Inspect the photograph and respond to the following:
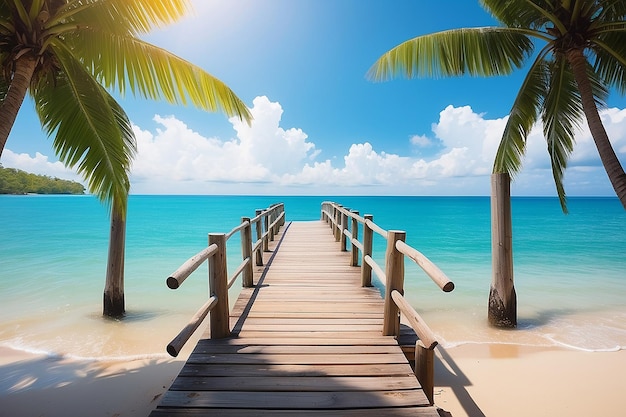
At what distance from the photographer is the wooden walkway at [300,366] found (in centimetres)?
225

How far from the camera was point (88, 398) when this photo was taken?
4.09 m

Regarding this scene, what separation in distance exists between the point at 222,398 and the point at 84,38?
217 inches

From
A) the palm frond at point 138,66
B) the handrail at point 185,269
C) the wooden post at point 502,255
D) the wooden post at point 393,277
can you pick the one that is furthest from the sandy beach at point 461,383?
the palm frond at point 138,66

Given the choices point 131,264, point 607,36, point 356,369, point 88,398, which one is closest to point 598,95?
point 607,36

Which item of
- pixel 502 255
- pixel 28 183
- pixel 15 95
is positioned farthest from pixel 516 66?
pixel 28 183

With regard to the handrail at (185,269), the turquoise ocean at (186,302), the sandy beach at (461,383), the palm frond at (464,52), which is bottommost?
the turquoise ocean at (186,302)

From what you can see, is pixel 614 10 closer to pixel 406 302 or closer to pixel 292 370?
pixel 406 302

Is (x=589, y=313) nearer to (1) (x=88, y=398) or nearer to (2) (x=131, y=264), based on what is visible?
(1) (x=88, y=398)

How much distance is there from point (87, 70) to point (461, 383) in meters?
6.82

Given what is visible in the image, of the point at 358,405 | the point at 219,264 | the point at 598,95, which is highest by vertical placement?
the point at 598,95

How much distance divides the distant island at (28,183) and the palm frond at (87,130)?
90596 millimetres

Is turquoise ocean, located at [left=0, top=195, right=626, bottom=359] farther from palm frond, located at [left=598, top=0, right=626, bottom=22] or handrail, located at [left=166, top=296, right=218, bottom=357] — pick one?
palm frond, located at [left=598, top=0, right=626, bottom=22]

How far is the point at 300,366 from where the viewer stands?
9.11ft

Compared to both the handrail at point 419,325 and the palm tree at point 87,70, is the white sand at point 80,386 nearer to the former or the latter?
the palm tree at point 87,70
